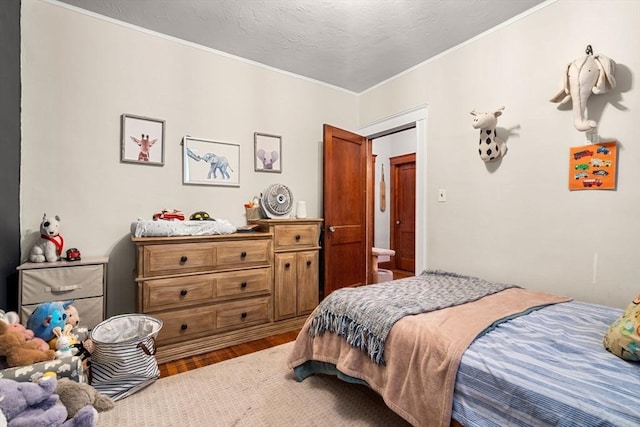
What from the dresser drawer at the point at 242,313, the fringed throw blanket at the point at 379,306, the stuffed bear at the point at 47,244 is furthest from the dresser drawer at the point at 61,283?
the fringed throw blanket at the point at 379,306

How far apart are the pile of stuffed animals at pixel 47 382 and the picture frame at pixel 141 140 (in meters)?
1.23

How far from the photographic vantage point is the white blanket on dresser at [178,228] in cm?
230

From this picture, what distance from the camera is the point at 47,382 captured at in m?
1.10

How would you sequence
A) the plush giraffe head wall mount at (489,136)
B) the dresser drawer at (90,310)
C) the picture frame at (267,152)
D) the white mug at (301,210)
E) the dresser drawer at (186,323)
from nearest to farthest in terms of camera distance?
the dresser drawer at (90,310) < the dresser drawer at (186,323) < the plush giraffe head wall mount at (489,136) < the picture frame at (267,152) < the white mug at (301,210)

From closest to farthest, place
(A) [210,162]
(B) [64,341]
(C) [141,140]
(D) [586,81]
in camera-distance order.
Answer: (B) [64,341]
(D) [586,81]
(C) [141,140]
(A) [210,162]

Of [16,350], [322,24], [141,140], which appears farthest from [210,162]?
[16,350]

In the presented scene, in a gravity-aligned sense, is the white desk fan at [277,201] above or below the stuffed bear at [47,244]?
above

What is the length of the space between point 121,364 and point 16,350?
560 mm

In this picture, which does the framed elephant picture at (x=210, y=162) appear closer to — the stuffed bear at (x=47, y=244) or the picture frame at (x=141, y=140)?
the picture frame at (x=141, y=140)

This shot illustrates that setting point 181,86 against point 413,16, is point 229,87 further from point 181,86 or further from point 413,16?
point 413,16

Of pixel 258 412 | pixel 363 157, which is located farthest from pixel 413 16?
pixel 258 412

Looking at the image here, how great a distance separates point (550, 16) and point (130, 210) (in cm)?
356

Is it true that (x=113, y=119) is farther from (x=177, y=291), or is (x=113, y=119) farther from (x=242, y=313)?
(x=242, y=313)

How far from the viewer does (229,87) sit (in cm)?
302
